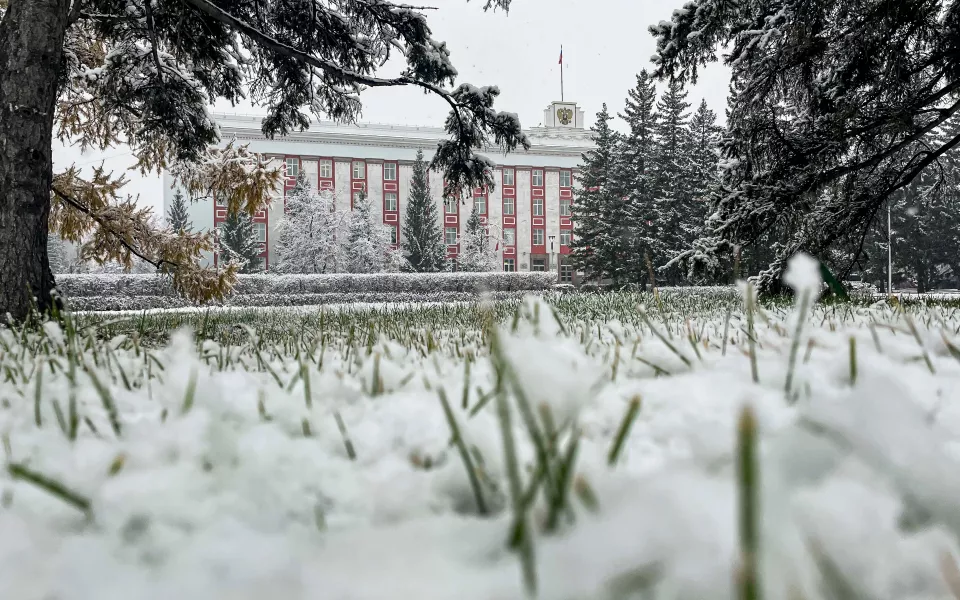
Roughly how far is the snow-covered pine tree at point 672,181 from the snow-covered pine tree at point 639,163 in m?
0.27

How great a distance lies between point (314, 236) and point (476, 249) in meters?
12.8

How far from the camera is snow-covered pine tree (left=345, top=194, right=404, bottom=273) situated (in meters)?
37.8

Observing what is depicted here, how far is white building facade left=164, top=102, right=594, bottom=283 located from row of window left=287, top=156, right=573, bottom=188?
3.2 inches

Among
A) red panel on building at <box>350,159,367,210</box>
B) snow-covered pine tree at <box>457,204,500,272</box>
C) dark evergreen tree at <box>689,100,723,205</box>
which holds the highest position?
red panel on building at <box>350,159,367,210</box>

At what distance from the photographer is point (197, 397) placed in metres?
0.73

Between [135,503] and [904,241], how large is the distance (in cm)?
3803

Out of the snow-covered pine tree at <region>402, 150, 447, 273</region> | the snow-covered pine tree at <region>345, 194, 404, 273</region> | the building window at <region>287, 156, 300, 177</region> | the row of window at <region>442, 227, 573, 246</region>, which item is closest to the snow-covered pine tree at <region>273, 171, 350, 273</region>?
the snow-covered pine tree at <region>345, 194, 404, 273</region>

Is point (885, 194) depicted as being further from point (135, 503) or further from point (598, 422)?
point (135, 503)

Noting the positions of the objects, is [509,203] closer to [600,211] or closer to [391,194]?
[391,194]

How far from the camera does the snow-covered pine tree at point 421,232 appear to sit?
4162 cm

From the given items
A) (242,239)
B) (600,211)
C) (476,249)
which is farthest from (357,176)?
(600,211)

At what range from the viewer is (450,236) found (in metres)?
47.6

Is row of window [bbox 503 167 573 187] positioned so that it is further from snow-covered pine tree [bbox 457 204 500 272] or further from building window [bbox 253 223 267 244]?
building window [bbox 253 223 267 244]

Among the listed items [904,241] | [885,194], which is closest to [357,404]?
[885,194]
